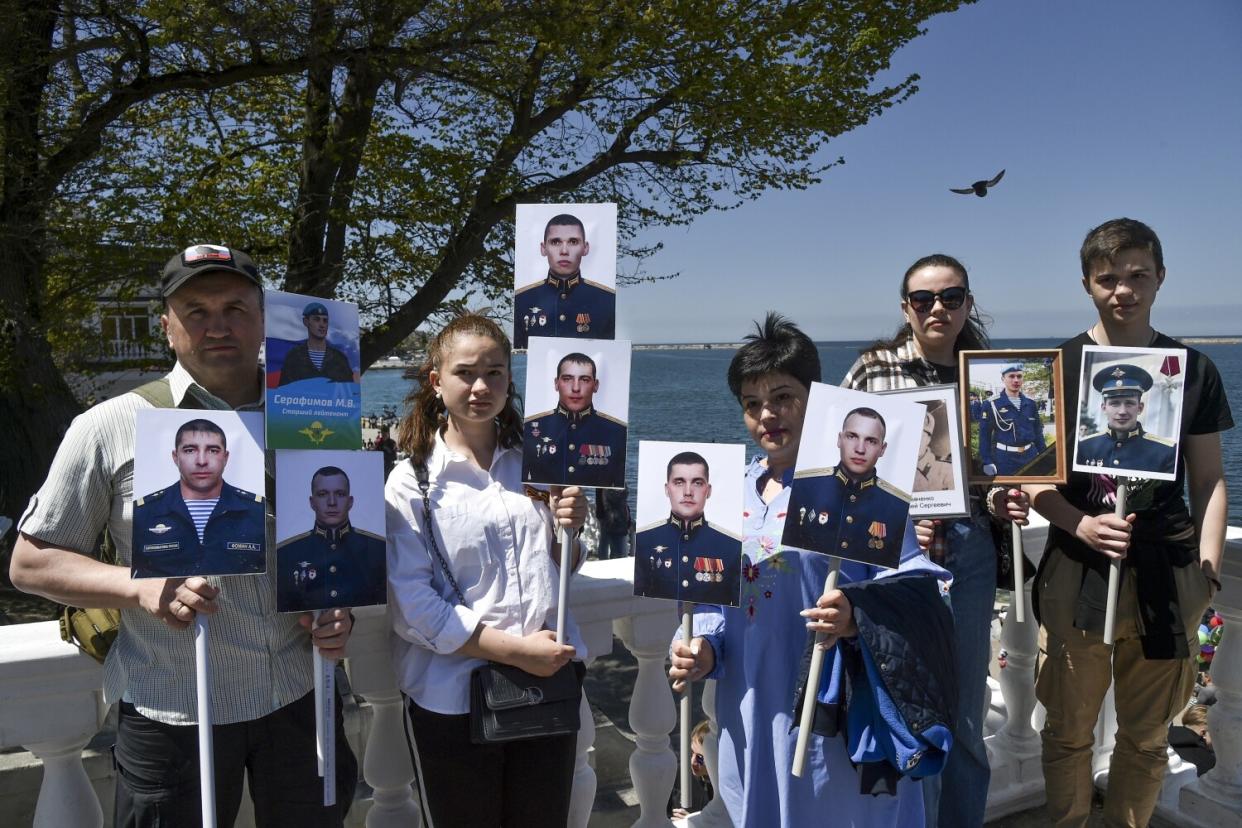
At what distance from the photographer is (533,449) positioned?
7.83ft

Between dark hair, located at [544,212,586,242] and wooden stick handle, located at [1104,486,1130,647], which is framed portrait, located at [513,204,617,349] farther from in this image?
wooden stick handle, located at [1104,486,1130,647]

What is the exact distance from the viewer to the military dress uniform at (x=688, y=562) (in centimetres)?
229

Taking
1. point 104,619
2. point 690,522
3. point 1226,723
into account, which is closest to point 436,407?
point 690,522

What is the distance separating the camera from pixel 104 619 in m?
2.14

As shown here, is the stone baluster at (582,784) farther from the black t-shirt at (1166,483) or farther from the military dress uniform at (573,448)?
the black t-shirt at (1166,483)

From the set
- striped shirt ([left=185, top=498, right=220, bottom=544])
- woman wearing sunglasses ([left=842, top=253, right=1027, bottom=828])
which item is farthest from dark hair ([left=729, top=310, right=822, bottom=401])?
striped shirt ([left=185, top=498, right=220, bottom=544])

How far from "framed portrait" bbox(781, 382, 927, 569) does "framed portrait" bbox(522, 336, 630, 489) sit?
0.49 m

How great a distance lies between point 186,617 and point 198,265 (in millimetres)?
798

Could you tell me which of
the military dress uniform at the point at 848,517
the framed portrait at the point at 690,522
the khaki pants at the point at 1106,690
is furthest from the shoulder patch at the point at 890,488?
the khaki pants at the point at 1106,690

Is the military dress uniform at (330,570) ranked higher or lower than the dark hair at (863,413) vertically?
lower

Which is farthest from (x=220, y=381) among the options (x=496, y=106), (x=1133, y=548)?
(x=496, y=106)

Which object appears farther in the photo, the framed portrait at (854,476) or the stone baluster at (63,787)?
the stone baluster at (63,787)

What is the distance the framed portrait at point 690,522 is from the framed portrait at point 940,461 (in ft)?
2.06

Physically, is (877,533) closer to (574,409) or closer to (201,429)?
(574,409)
